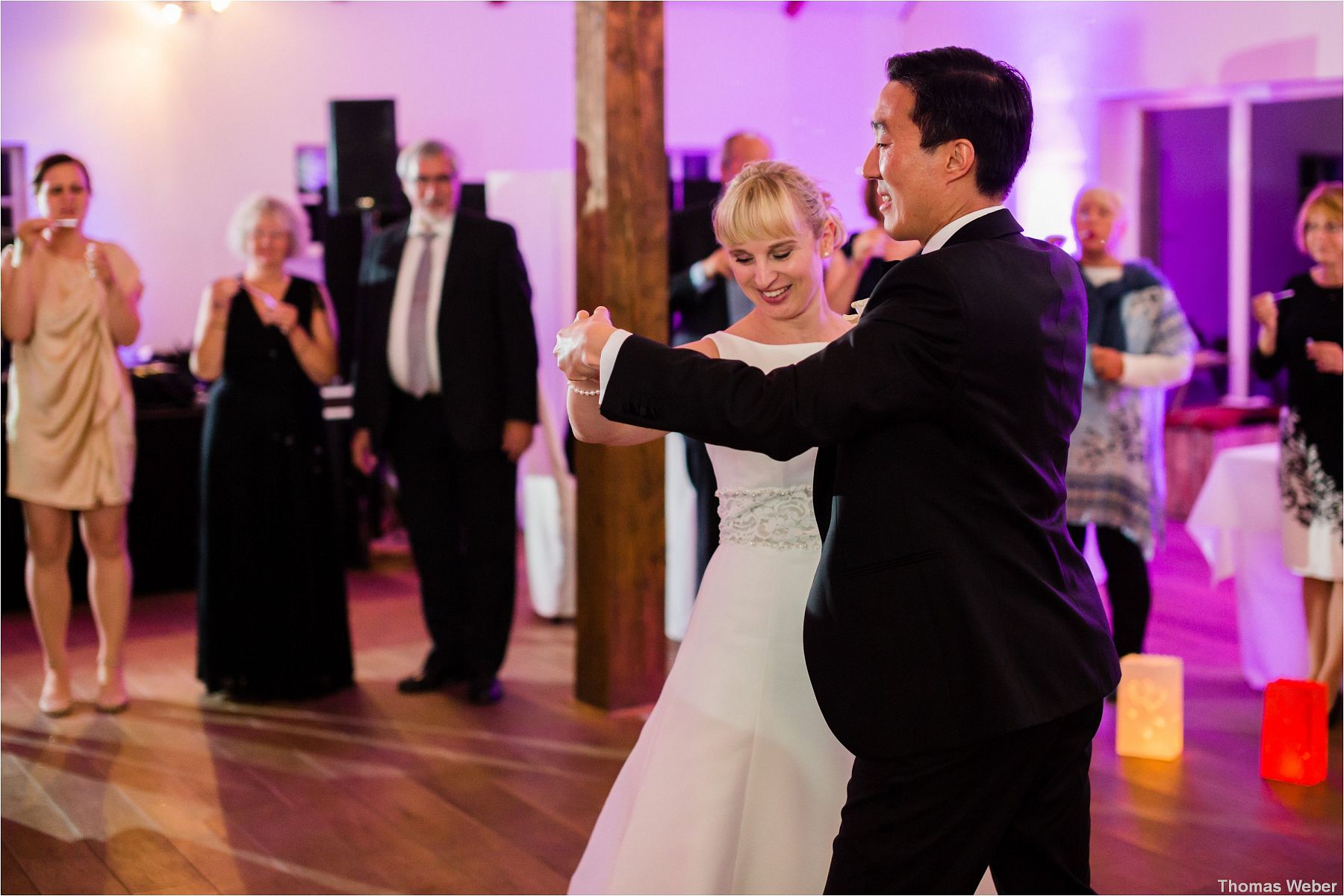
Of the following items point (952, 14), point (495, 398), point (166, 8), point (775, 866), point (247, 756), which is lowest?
point (247, 756)

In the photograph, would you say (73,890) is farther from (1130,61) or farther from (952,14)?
(1130,61)

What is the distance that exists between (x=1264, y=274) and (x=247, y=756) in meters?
6.48

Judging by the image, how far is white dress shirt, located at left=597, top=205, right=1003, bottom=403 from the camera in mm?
1649

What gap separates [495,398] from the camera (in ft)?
14.3

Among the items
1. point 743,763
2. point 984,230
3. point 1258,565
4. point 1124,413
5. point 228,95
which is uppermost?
point 228,95

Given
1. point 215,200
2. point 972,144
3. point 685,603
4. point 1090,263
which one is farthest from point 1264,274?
point 972,144

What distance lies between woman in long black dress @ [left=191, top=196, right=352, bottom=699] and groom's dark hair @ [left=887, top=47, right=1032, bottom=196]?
10.1 feet

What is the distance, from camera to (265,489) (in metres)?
4.35

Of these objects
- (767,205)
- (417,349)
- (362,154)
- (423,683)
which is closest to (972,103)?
(767,205)

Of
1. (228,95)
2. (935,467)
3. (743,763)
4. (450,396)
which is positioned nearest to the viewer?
(935,467)

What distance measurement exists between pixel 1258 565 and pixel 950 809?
3.15 metres

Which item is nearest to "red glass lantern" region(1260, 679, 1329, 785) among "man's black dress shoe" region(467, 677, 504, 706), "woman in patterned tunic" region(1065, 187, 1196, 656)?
"woman in patterned tunic" region(1065, 187, 1196, 656)

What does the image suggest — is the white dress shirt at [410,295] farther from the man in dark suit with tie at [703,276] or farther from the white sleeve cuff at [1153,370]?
the white sleeve cuff at [1153,370]

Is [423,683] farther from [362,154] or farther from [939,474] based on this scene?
[939,474]
